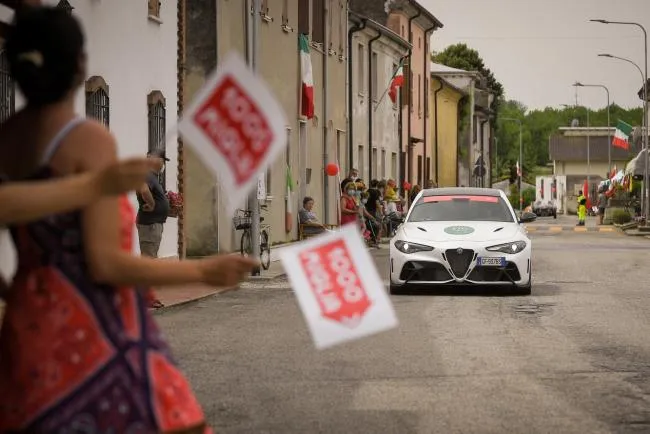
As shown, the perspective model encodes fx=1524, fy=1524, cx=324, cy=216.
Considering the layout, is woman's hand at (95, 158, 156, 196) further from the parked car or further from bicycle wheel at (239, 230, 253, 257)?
the parked car

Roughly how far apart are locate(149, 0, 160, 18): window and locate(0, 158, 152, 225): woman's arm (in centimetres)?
2155

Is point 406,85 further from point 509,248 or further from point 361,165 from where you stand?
point 509,248

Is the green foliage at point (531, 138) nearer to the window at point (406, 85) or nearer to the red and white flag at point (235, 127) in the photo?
the window at point (406, 85)

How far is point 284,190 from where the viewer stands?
36.7m

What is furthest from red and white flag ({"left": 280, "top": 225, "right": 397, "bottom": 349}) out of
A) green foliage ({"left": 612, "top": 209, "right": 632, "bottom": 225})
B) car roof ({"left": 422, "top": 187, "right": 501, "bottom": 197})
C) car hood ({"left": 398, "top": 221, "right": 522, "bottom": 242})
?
green foliage ({"left": 612, "top": 209, "right": 632, "bottom": 225})

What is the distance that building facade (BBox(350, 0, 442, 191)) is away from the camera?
61.5 m

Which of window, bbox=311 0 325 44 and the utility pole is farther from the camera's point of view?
window, bbox=311 0 325 44

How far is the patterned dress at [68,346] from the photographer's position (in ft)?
Answer: 11.3

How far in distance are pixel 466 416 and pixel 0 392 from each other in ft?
18.8

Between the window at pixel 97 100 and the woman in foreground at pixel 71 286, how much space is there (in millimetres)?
17905

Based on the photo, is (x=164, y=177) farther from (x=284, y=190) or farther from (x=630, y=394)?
(x=630, y=394)

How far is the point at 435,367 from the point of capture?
11.6 metres

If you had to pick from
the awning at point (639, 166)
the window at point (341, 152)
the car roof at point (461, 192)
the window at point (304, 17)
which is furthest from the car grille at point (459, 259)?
the awning at point (639, 166)

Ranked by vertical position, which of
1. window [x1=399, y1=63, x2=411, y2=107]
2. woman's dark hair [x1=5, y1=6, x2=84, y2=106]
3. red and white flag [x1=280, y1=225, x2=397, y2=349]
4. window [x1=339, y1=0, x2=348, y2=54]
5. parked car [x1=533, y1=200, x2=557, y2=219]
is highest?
window [x1=339, y1=0, x2=348, y2=54]
